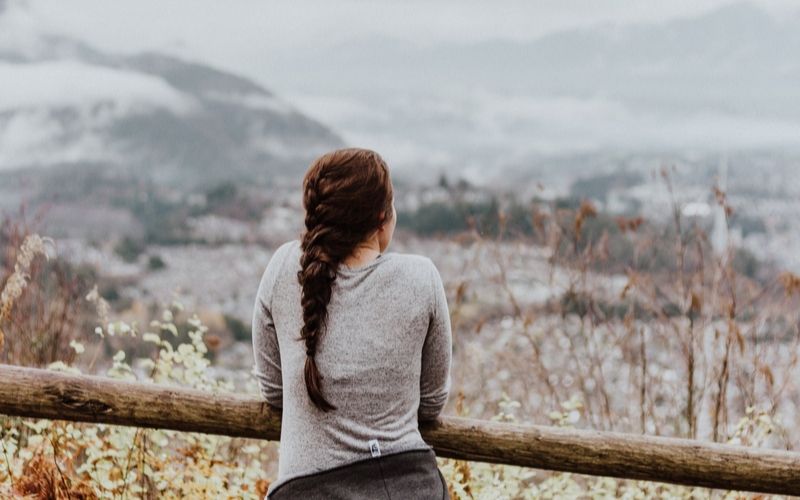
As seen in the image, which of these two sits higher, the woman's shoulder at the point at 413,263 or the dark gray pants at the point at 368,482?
the woman's shoulder at the point at 413,263

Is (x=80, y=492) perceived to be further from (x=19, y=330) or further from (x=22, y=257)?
(x=19, y=330)

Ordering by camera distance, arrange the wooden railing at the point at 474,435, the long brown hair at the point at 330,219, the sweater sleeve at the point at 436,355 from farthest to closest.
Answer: the wooden railing at the point at 474,435 < the sweater sleeve at the point at 436,355 < the long brown hair at the point at 330,219

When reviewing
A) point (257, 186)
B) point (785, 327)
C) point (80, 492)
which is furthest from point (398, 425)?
point (257, 186)

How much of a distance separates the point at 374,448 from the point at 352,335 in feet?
0.98

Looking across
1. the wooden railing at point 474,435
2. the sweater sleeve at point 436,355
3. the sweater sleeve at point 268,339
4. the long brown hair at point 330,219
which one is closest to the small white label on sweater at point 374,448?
the long brown hair at point 330,219

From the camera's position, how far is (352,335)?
89.2 inches

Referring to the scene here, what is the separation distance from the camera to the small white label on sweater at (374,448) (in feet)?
7.50

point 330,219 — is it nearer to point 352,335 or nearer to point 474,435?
point 352,335

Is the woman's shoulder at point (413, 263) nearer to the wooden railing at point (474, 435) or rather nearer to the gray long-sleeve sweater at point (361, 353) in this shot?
the gray long-sleeve sweater at point (361, 353)

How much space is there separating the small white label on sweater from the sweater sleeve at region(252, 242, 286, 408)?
1.31ft

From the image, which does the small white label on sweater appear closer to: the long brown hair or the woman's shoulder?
the long brown hair

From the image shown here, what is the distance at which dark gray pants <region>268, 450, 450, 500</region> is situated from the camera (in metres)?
2.29

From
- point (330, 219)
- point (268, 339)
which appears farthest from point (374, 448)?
point (330, 219)

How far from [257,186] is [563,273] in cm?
9740
